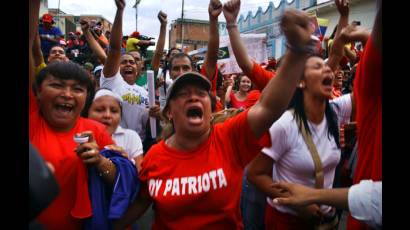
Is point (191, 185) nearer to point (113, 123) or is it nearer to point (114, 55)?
point (113, 123)

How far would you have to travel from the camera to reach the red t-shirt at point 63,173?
6.14 feet

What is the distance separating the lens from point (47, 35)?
5.91 metres

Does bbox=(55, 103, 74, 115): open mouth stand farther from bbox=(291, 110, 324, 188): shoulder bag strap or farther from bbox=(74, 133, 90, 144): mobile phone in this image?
bbox=(291, 110, 324, 188): shoulder bag strap

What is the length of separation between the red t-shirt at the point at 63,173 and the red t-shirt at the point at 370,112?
4.85 ft

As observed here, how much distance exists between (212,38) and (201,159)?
5.50 ft

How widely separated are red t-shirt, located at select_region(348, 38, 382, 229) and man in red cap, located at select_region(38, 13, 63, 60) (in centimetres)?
532

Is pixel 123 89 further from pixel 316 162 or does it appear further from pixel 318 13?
pixel 318 13

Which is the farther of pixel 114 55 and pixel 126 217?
pixel 114 55

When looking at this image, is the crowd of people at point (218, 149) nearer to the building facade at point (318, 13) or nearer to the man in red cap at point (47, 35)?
the man in red cap at point (47, 35)

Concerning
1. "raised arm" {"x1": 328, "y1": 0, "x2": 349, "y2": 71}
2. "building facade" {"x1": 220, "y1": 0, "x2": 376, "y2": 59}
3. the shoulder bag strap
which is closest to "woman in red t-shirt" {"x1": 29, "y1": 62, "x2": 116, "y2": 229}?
the shoulder bag strap

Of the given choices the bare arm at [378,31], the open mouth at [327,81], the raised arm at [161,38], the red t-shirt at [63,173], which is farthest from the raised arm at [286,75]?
the raised arm at [161,38]
